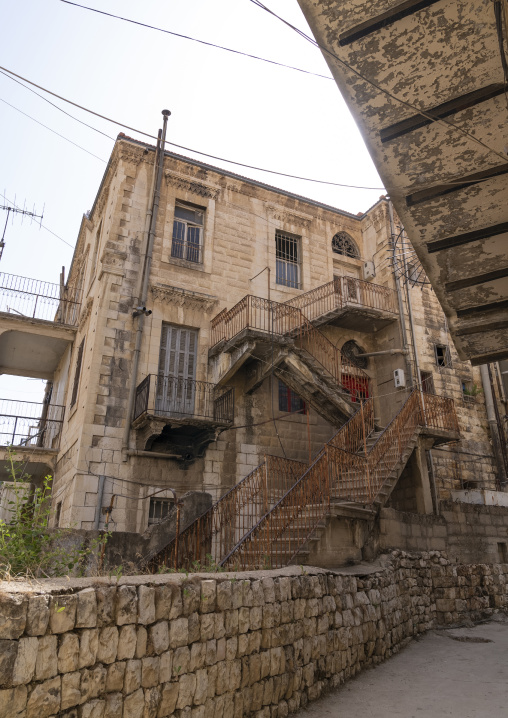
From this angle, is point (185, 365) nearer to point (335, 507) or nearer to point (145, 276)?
point (145, 276)

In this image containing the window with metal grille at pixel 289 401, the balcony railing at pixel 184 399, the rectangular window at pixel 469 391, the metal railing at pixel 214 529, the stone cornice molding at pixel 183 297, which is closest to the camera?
the metal railing at pixel 214 529

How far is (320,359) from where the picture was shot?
14.3 metres

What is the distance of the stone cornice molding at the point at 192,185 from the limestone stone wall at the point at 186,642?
38.8ft

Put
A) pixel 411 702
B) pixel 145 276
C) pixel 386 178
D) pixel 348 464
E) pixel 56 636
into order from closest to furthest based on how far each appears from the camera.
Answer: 1. pixel 56 636
2. pixel 386 178
3. pixel 411 702
4. pixel 348 464
5. pixel 145 276

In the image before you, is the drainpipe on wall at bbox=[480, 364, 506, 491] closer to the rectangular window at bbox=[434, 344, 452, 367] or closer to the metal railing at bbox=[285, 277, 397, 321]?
the rectangular window at bbox=[434, 344, 452, 367]

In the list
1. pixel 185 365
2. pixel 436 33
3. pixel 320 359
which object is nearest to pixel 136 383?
pixel 185 365

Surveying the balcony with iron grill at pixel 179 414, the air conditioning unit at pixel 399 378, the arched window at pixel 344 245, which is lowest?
the balcony with iron grill at pixel 179 414

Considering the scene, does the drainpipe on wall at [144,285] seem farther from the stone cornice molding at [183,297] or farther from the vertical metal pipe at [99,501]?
the vertical metal pipe at [99,501]

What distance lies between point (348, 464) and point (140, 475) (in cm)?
498

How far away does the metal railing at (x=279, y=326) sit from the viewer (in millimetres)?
13438

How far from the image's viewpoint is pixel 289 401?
1472 cm

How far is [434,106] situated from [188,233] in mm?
11741

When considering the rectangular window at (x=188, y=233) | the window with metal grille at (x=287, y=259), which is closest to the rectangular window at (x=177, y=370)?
the rectangular window at (x=188, y=233)

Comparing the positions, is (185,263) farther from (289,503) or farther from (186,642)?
(186,642)
